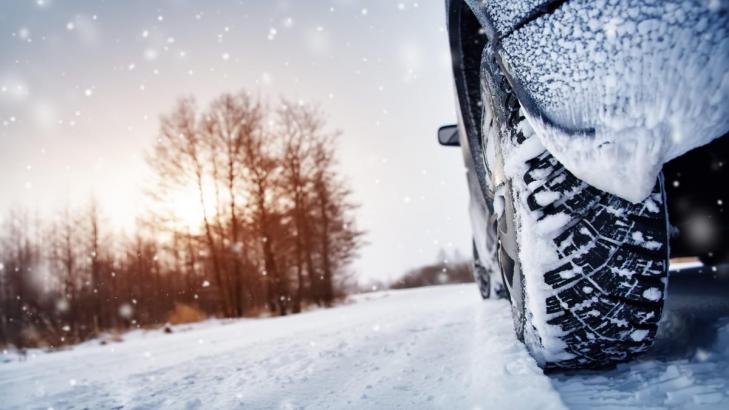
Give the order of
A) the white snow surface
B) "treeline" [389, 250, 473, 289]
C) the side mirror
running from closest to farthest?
the white snow surface → the side mirror → "treeline" [389, 250, 473, 289]

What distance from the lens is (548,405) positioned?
98 centimetres

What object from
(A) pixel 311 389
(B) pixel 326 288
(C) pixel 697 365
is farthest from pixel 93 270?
(C) pixel 697 365

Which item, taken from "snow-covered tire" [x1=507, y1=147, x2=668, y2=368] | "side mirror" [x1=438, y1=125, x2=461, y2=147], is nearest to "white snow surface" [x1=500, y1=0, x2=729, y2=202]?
"snow-covered tire" [x1=507, y1=147, x2=668, y2=368]

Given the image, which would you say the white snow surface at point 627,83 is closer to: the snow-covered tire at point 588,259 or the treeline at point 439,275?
the snow-covered tire at point 588,259

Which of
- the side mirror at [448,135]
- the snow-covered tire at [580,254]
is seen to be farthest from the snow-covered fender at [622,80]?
the side mirror at [448,135]

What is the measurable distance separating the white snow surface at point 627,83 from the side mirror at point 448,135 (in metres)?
1.61

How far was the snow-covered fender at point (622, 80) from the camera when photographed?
66 cm

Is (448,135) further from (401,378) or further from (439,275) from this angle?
(439,275)

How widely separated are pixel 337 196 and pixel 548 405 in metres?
16.7

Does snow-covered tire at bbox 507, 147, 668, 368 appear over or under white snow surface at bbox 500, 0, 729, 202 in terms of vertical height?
under

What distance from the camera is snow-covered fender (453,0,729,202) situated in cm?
66

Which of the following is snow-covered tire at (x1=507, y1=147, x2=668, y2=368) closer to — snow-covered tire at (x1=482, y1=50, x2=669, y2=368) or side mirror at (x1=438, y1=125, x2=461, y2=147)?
snow-covered tire at (x1=482, y1=50, x2=669, y2=368)

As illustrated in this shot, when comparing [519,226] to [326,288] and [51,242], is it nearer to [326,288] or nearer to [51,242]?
[326,288]

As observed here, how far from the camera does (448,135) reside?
8.17ft
